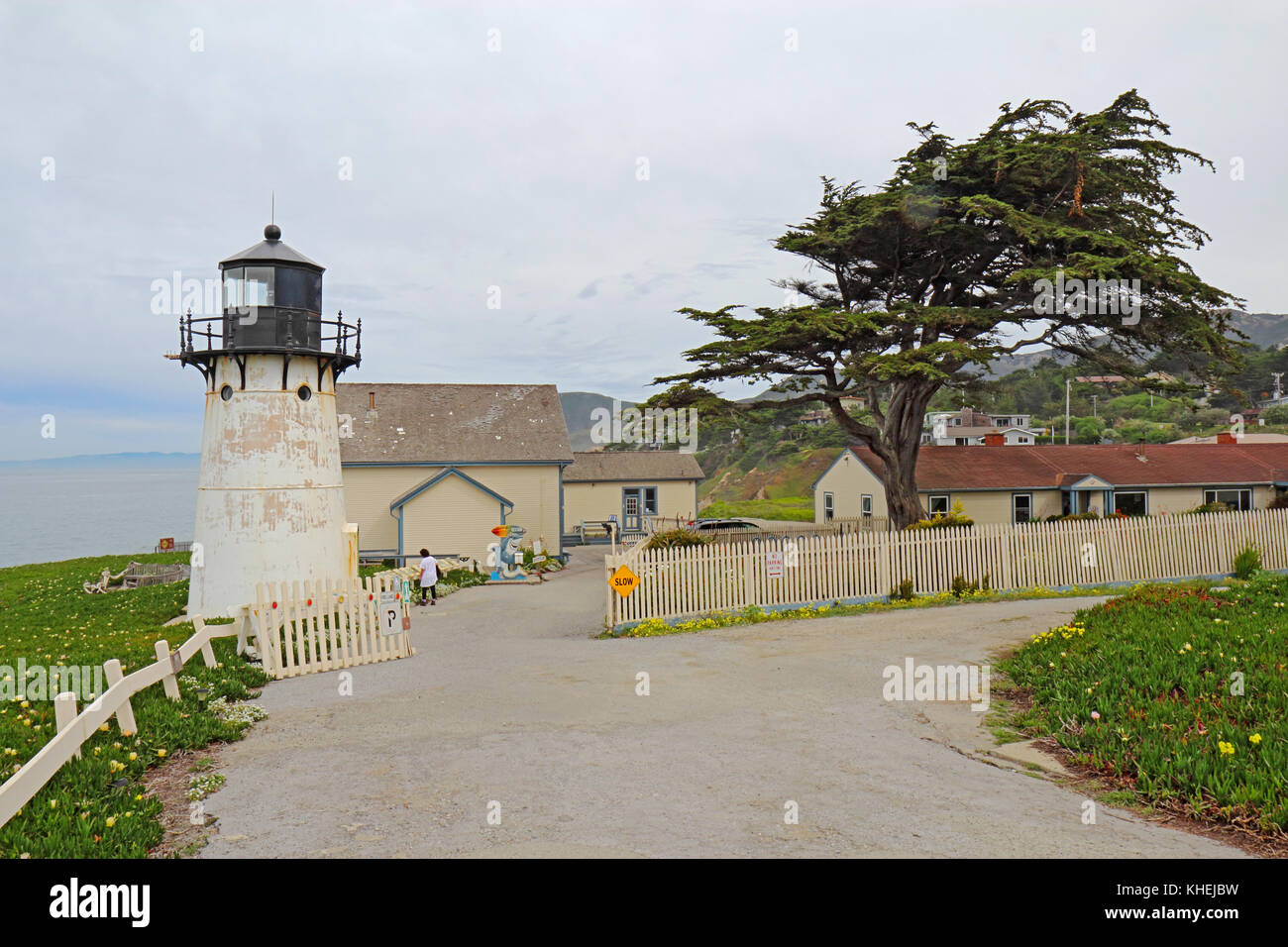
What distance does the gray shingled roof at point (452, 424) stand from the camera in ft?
104

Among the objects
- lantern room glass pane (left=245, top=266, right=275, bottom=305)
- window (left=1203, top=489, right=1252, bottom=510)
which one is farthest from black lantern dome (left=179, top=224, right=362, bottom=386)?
window (left=1203, top=489, right=1252, bottom=510)

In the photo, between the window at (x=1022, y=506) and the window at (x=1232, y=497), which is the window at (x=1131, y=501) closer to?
the window at (x=1232, y=497)

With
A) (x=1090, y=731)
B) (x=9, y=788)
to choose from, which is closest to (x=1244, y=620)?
(x=1090, y=731)

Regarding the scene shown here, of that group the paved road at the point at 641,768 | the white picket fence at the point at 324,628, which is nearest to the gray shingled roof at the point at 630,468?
the white picket fence at the point at 324,628

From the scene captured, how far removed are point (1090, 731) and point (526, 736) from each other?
5746 millimetres

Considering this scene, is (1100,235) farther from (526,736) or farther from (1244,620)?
(526,736)

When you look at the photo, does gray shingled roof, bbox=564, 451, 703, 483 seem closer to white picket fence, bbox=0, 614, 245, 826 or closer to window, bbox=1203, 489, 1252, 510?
window, bbox=1203, 489, 1252, 510

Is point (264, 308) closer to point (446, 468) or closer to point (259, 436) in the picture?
point (259, 436)

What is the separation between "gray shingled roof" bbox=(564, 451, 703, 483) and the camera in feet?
132

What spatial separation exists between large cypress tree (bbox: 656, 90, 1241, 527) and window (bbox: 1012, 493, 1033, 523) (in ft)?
22.6

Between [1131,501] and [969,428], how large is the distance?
5775 centimetres

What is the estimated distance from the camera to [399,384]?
115 feet

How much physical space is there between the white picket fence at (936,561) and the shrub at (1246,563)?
1.21 feet

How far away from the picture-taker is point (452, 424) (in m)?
33.3
